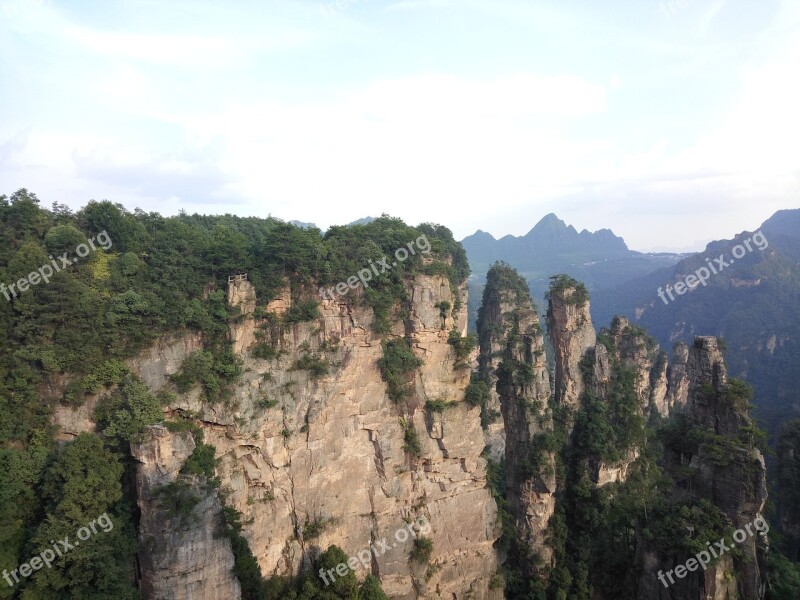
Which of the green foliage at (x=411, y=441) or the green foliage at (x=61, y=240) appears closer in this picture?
the green foliage at (x=61, y=240)

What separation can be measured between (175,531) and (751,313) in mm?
78294

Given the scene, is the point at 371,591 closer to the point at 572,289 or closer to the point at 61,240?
the point at 61,240

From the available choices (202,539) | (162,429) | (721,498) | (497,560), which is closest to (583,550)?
(497,560)

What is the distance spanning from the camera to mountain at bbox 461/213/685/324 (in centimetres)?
14062

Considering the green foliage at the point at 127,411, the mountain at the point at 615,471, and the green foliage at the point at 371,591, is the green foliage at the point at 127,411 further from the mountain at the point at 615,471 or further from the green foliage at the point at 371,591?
the mountain at the point at 615,471

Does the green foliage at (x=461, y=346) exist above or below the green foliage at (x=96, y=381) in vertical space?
below

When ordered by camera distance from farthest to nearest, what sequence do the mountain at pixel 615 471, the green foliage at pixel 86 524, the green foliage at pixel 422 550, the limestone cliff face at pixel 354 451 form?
1. the green foliage at pixel 422 550
2. the limestone cliff face at pixel 354 451
3. the mountain at pixel 615 471
4. the green foliage at pixel 86 524

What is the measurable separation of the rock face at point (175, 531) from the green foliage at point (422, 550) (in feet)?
25.2

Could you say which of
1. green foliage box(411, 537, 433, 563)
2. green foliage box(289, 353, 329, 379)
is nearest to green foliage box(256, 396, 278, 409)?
green foliage box(289, 353, 329, 379)

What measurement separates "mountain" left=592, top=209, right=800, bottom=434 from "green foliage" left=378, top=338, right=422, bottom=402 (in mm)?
36864

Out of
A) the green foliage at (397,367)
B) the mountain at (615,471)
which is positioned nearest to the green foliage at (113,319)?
the green foliage at (397,367)

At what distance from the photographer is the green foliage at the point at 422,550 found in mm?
20219

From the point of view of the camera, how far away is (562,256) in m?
163

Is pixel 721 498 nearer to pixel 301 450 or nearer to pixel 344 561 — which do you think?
pixel 344 561
